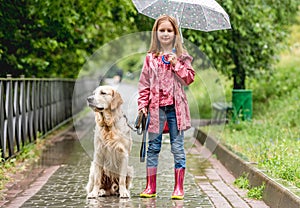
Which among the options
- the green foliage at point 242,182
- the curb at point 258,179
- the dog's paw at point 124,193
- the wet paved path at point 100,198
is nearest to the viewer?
the curb at point 258,179

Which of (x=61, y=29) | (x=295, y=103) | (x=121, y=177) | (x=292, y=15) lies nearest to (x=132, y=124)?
(x=121, y=177)

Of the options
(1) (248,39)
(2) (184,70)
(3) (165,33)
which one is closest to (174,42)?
(3) (165,33)

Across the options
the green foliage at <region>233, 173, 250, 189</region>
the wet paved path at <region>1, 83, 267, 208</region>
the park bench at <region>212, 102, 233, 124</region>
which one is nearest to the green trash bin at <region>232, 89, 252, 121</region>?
the park bench at <region>212, 102, 233, 124</region>

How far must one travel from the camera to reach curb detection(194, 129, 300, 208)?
642cm

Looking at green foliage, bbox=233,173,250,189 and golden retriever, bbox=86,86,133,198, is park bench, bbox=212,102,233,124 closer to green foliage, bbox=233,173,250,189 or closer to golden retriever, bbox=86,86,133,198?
green foliage, bbox=233,173,250,189

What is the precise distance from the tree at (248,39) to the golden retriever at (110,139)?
8.48 m

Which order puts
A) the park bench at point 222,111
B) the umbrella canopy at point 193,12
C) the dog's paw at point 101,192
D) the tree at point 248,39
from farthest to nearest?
the tree at point 248,39
the park bench at point 222,111
the umbrella canopy at point 193,12
the dog's paw at point 101,192

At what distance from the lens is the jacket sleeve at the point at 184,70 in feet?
23.9

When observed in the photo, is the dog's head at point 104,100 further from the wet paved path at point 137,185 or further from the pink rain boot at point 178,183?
the pink rain boot at point 178,183

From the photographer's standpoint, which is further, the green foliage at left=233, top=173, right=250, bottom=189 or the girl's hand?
the green foliage at left=233, top=173, right=250, bottom=189

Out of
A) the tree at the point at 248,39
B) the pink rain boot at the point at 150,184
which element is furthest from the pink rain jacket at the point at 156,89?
the tree at the point at 248,39

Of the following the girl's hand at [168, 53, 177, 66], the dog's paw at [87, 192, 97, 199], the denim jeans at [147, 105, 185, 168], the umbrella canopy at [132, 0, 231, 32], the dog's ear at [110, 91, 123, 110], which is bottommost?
the dog's paw at [87, 192, 97, 199]

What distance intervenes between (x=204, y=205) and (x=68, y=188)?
2153 millimetres

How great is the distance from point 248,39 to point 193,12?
925cm
